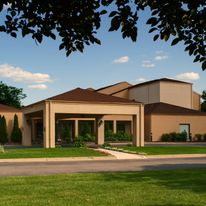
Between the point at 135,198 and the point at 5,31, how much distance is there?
6180mm

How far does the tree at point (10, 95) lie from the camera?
272 ft

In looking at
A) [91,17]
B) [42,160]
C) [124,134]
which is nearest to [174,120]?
[124,134]

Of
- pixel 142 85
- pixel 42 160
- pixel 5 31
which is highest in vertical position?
pixel 142 85

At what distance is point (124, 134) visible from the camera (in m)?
53.1

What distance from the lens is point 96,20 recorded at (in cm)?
541

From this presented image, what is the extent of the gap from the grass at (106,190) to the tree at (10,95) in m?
69.4

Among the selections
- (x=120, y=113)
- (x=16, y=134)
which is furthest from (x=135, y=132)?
(x=16, y=134)

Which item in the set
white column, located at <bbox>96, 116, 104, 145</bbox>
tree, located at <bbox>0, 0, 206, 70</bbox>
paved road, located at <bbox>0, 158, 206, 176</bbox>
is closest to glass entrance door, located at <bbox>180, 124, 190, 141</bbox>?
white column, located at <bbox>96, 116, 104, 145</bbox>

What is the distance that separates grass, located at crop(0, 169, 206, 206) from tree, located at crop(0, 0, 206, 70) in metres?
5.09

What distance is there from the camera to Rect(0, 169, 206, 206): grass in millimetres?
Answer: 9961

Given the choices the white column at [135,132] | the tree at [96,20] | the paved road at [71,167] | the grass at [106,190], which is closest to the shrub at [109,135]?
the white column at [135,132]

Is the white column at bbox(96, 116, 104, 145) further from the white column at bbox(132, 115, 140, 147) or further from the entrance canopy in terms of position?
the white column at bbox(132, 115, 140, 147)

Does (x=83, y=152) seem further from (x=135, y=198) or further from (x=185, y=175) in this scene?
(x=135, y=198)

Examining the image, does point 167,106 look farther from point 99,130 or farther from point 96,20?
point 96,20
